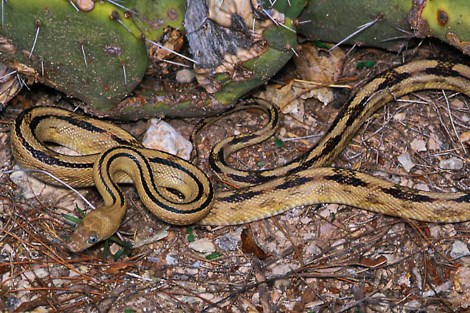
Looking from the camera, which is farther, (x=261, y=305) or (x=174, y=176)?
(x=174, y=176)

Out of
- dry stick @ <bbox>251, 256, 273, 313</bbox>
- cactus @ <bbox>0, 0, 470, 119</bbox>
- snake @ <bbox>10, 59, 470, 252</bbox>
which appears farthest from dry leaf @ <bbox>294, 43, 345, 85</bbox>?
dry stick @ <bbox>251, 256, 273, 313</bbox>

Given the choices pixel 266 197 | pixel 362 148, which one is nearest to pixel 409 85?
pixel 362 148

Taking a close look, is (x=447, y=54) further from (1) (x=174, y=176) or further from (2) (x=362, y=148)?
(1) (x=174, y=176)

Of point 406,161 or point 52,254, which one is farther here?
point 406,161

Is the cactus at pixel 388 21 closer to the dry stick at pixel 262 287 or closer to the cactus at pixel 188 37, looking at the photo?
the cactus at pixel 188 37

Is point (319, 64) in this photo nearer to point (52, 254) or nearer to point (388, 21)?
point (388, 21)

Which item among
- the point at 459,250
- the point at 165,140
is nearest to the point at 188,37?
the point at 165,140

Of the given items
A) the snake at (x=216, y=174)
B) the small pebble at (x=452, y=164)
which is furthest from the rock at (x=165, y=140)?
the small pebble at (x=452, y=164)
